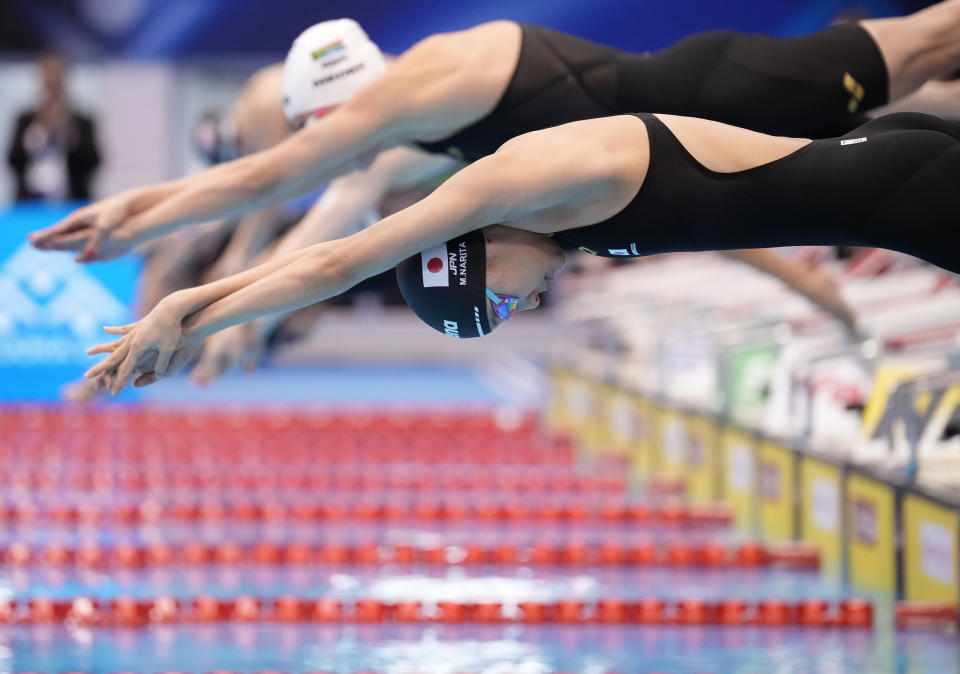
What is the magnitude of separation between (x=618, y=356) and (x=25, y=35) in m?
5.98

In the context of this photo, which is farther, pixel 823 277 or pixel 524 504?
pixel 524 504

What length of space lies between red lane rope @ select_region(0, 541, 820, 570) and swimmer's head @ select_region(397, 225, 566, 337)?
2077mm

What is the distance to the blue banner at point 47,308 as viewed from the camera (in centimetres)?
926

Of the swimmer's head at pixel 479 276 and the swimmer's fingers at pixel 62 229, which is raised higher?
the swimmer's fingers at pixel 62 229

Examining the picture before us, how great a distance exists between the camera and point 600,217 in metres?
2.63

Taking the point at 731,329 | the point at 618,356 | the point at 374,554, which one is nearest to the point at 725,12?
the point at 618,356

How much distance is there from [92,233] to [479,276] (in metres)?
1.24

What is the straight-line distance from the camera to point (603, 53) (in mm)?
3467

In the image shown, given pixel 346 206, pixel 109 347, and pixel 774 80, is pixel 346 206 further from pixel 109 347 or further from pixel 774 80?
pixel 109 347

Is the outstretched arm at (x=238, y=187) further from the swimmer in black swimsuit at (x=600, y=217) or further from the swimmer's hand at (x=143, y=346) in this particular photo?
the swimmer's hand at (x=143, y=346)

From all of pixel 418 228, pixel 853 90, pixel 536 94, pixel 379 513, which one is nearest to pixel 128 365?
pixel 418 228

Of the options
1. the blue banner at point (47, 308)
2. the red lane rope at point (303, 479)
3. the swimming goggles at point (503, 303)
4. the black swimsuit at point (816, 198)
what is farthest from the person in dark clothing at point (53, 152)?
the black swimsuit at point (816, 198)

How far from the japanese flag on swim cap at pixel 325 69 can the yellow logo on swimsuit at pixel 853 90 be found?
1.26 meters

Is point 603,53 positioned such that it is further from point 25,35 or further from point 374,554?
point 25,35
